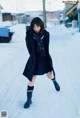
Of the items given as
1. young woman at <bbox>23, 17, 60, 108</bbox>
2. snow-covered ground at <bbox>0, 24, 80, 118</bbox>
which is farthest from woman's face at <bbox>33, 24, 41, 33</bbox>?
snow-covered ground at <bbox>0, 24, 80, 118</bbox>

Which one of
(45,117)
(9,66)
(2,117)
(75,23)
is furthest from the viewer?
(75,23)

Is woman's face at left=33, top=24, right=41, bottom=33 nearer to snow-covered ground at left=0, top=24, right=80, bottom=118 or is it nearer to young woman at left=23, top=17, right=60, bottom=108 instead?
young woman at left=23, top=17, right=60, bottom=108

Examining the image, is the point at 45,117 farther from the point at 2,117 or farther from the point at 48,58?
the point at 48,58

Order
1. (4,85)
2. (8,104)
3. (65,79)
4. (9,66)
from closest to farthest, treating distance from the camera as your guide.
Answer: (8,104)
(4,85)
(65,79)
(9,66)

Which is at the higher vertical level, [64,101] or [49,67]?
[49,67]

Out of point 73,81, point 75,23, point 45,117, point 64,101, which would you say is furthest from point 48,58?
point 75,23

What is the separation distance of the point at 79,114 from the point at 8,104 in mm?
1311

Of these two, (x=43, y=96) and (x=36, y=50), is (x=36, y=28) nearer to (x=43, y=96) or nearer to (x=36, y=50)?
(x=36, y=50)

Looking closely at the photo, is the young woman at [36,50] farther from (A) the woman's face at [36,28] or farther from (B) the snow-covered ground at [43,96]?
(B) the snow-covered ground at [43,96]

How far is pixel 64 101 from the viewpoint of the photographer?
5754 mm

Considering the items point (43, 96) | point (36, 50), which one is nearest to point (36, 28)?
point (36, 50)

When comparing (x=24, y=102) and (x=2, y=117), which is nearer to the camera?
(x=2, y=117)

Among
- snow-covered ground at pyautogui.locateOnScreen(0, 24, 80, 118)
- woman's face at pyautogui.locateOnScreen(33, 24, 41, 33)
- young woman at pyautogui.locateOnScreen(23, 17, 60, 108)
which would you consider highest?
woman's face at pyautogui.locateOnScreen(33, 24, 41, 33)

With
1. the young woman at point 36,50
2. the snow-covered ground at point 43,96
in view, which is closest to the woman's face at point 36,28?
the young woman at point 36,50
